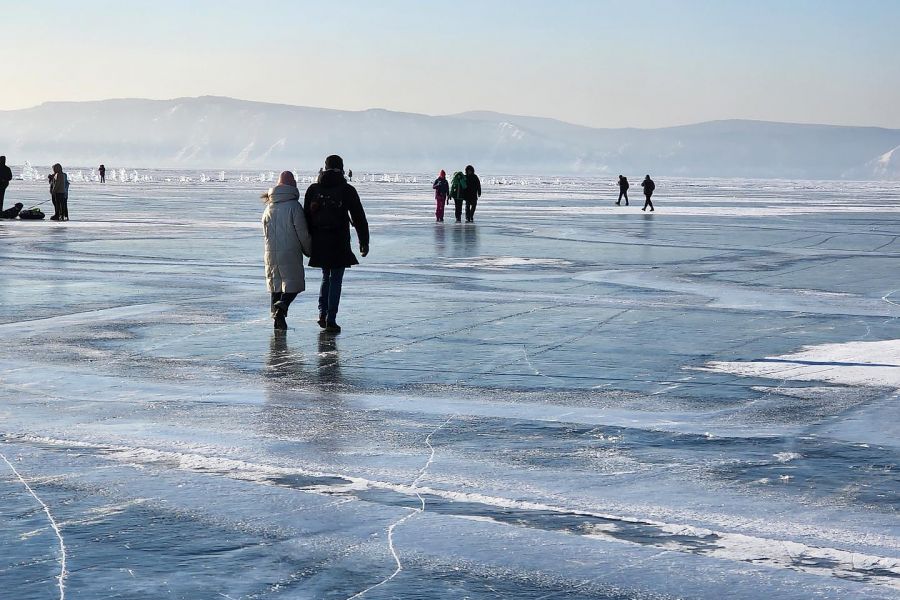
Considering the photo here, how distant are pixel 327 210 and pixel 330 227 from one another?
16 centimetres

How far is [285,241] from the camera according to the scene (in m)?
11.8

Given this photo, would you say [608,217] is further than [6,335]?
Yes

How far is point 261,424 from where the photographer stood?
291 inches

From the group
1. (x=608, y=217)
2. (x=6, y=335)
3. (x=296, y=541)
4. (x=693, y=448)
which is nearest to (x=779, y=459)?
(x=693, y=448)

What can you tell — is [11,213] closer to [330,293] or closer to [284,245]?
[284,245]

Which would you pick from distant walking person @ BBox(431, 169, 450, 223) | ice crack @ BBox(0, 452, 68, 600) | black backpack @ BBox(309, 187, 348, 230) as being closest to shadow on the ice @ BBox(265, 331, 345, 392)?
black backpack @ BBox(309, 187, 348, 230)

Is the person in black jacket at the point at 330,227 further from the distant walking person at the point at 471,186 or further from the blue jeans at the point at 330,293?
the distant walking person at the point at 471,186

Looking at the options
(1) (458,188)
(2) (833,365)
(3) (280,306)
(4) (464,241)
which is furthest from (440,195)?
(2) (833,365)

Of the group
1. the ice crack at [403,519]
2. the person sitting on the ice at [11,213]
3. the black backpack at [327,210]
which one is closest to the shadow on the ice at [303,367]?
the black backpack at [327,210]

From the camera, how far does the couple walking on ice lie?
11.7 m

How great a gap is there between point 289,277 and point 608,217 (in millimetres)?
28744

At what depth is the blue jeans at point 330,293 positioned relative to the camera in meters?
11.7

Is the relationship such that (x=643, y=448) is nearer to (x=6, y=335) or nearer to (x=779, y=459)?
(x=779, y=459)

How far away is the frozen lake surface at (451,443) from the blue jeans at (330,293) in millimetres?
367
